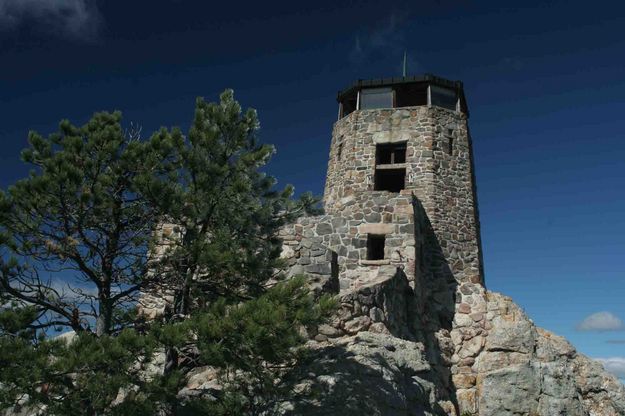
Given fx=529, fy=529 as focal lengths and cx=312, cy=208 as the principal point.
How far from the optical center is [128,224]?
10.1 m

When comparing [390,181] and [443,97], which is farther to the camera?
[390,181]

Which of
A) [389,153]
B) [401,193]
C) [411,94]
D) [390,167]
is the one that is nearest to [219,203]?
[401,193]

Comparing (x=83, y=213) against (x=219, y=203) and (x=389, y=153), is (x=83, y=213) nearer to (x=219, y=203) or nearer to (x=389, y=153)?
(x=219, y=203)

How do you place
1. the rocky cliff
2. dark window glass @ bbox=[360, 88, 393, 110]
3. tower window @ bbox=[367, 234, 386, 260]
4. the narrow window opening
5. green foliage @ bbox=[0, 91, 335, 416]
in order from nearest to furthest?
green foliage @ bbox=[0, 91, 335, 416] → the rocky cliff → tower window @ bbox=[367, 234, 386, 260] → the narrow window opening → dark window glass @ bbox=[360, 88, 393, 110]

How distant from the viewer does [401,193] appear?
57.6 feet

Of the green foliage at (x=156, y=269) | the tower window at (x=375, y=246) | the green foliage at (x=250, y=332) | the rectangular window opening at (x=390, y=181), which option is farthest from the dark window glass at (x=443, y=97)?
the green foliage at (x=250, y=332)

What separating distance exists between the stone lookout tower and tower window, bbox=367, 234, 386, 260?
0.05m

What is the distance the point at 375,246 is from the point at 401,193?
6.73ft

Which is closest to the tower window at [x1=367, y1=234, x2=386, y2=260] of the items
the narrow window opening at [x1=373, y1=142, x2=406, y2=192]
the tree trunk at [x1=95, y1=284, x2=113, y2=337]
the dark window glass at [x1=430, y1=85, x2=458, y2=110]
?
the narrow window opening at [x1=373, y1=142, x2=406, y2=192]

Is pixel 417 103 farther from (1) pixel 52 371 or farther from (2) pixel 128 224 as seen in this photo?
(1) pixel 52 371

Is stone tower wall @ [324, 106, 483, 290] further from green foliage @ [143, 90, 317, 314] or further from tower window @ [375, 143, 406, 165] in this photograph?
green foliage @ [143, 90, 317, 314]

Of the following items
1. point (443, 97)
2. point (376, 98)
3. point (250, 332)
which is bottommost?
point (250, 332)

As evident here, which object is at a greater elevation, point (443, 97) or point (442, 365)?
point (443, 97)

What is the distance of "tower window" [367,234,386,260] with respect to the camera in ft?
55.8
